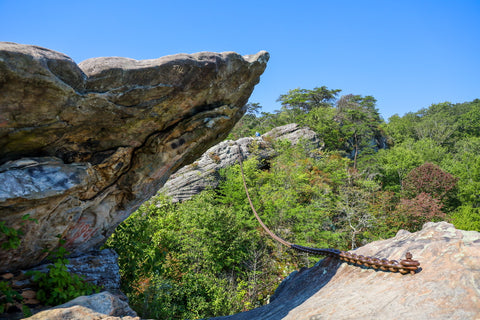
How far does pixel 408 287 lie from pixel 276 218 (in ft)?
47.7

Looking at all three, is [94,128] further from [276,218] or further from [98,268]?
[276,218]

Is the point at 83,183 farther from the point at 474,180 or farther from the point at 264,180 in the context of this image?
the point at 474,180

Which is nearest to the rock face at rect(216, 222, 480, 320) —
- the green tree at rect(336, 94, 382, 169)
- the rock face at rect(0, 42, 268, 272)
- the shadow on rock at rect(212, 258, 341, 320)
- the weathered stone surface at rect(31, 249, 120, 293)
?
the shadow on rock at rect(212, 258, 341, 320)

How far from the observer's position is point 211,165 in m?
23.4

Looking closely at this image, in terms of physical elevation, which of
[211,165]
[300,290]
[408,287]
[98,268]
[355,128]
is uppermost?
[355,128]

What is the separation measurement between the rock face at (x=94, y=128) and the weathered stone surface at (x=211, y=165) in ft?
40.3

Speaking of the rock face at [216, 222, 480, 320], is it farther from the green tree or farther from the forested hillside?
the green tree

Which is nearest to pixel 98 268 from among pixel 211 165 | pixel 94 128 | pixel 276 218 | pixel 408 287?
pixel 94 128

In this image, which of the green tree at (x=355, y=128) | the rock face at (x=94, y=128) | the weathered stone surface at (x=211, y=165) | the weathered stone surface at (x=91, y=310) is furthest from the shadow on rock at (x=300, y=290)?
the green tree at (x=355, y=128)

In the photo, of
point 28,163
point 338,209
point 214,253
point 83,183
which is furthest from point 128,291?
point 338,209

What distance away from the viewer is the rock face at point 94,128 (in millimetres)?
3209

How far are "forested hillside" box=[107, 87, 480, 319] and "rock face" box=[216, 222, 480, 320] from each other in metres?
4.84

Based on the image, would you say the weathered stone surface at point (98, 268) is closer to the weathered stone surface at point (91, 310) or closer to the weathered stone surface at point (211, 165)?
the weathered stone surface at point (91, 310)

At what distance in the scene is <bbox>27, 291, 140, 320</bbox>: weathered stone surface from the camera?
268 centimetres
